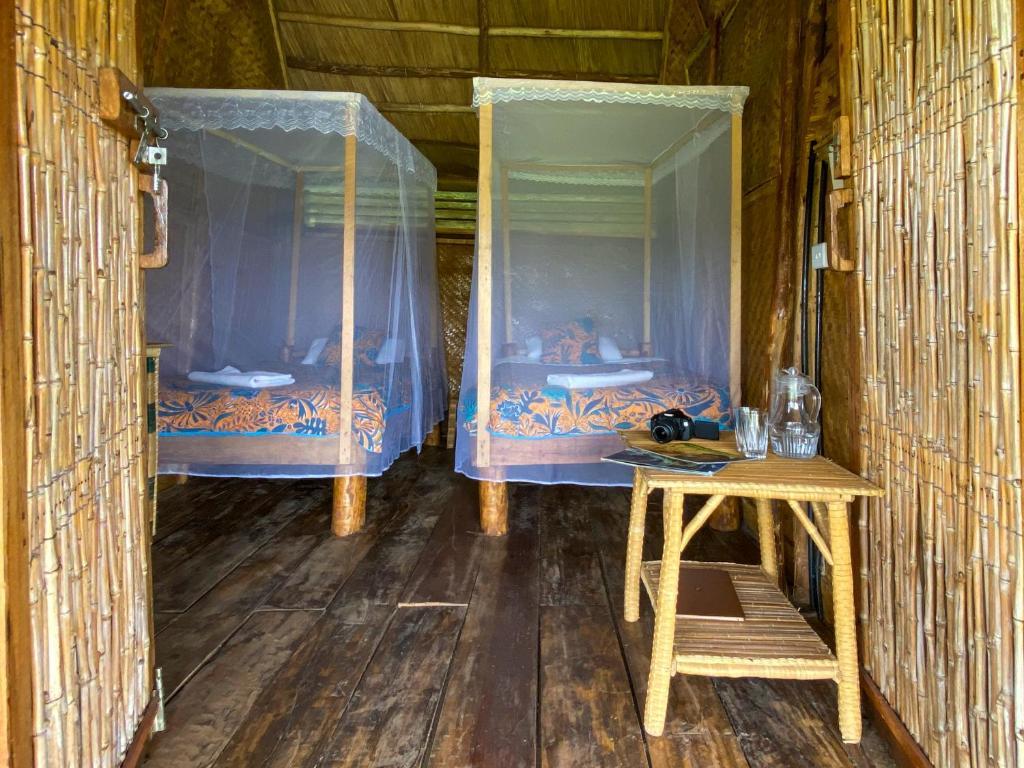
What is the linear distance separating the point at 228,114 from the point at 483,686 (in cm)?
267

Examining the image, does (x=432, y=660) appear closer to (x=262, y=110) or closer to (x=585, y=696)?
(x=585, y=696)

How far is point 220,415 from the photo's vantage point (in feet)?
Answer: 9.11

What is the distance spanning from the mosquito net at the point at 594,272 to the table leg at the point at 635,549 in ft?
2.83

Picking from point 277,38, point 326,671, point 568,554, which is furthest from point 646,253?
point 277,38

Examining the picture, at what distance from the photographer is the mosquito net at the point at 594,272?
2707mm

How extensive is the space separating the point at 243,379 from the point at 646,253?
2252 millimetres

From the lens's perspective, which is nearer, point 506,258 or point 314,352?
point 506,258

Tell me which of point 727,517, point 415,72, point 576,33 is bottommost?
point 727,517

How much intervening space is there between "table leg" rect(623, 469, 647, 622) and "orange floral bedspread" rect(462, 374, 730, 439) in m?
0.85

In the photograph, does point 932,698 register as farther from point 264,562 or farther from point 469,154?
point 469,154

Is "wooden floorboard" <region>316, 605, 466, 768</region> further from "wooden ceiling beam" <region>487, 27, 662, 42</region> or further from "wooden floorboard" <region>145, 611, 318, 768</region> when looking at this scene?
"wooden ceiling beam" <region>487, 27, 662, 42</region>

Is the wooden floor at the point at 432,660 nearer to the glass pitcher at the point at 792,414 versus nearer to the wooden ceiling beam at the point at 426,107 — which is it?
the glass pitcher at the point at 792,414

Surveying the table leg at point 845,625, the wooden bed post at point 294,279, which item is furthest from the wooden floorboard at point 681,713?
the wooden bed post at point 294,279

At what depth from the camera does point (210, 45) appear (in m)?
4.05
